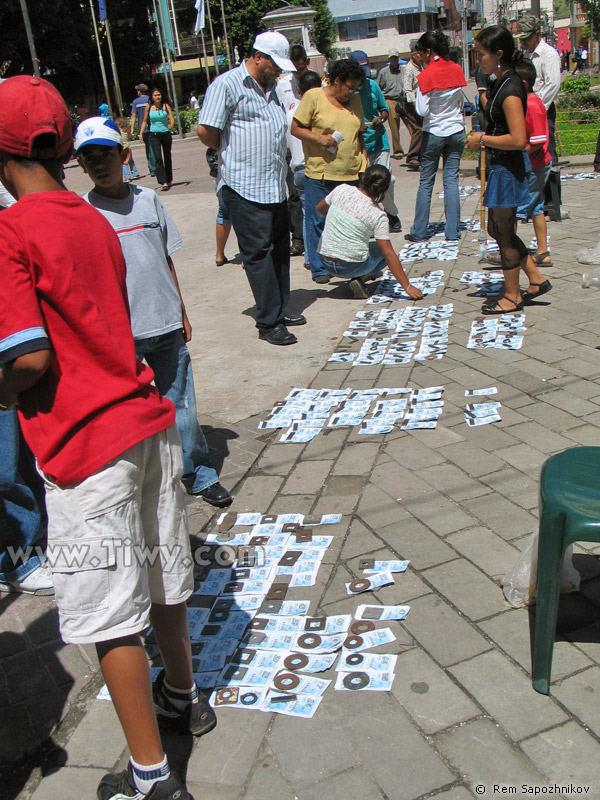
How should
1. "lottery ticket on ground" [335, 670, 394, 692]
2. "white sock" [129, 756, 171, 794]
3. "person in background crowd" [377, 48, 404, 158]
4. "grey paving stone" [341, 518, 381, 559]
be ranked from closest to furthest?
1. "white sock" [129, 756, 171, 794]
2. "lottery ticket on ground" [335, 670, 394, 692]
3. "grey paving stone" [341, 518, 381, 559]
4. "person in background crowd" [377, 48, 404, 158]

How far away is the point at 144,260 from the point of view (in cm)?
331

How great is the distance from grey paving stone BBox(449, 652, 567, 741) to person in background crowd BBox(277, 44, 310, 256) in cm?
617

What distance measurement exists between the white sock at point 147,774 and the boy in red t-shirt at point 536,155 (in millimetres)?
5579

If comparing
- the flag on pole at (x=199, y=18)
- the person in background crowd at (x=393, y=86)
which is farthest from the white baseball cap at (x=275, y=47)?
the flag on pole at (x=199, y=18)

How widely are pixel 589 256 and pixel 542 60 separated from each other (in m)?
3.04

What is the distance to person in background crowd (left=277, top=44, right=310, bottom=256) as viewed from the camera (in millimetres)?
8000

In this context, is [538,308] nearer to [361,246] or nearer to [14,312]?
[361,246]

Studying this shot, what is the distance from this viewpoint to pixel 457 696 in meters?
2.34

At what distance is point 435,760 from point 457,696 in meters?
0.26

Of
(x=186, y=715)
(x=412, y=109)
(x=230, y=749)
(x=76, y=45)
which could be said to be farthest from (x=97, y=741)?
(x=76, y=45)

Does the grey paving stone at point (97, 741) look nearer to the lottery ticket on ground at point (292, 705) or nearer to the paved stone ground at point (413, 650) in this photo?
the paved stone ground at point (413, 650)

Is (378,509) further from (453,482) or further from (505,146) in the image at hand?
(505,146)

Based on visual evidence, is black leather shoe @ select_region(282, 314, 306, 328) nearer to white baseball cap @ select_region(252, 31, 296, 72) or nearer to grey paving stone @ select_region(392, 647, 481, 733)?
white baseball cap @ select_region(252, 31, 296, 72)

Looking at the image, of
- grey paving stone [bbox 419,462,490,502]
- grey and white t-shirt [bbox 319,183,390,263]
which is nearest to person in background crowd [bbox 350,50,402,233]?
grey and white t-shirt [bbox 319,183,390,263]
